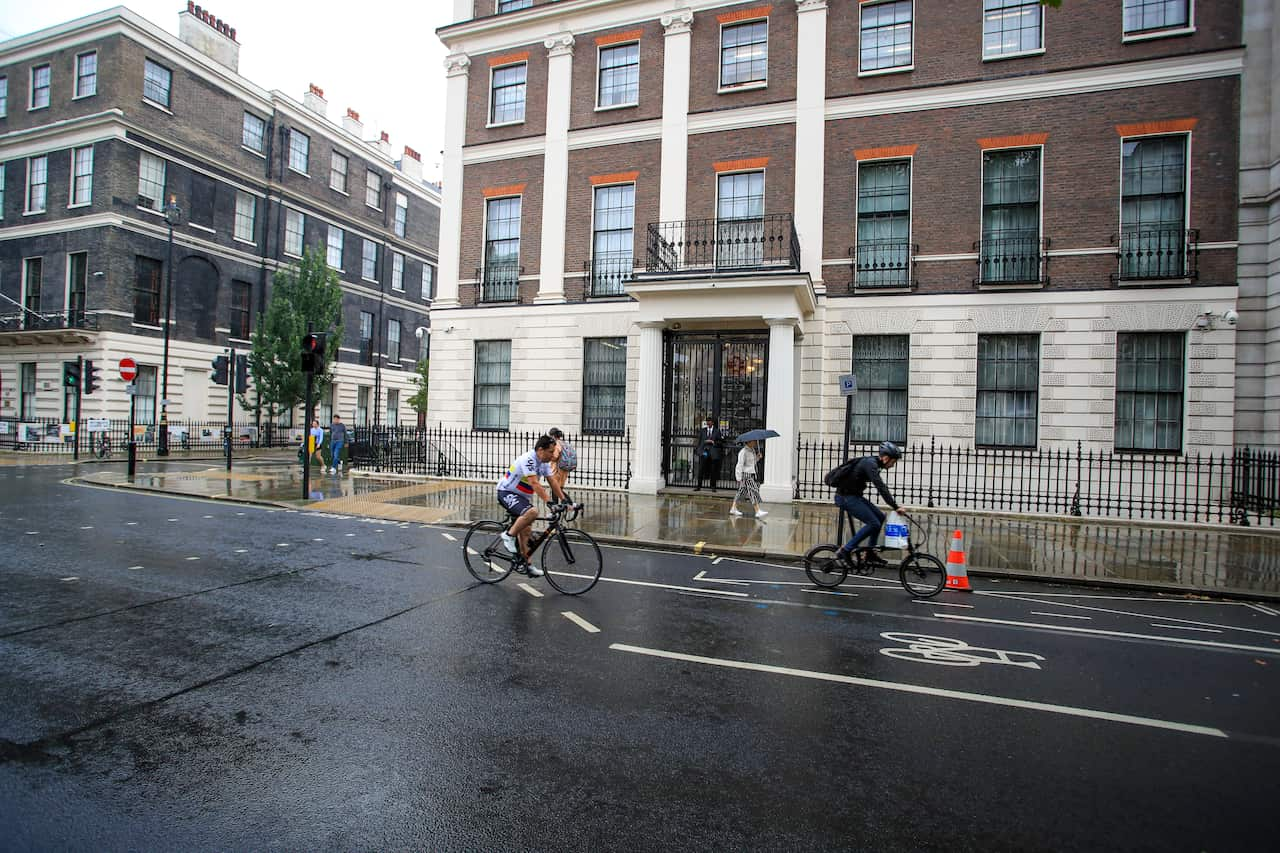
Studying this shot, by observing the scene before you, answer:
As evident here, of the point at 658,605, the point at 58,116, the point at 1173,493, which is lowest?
the point at 658,605

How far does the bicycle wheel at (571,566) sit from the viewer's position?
310 inches

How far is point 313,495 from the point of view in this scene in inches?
619

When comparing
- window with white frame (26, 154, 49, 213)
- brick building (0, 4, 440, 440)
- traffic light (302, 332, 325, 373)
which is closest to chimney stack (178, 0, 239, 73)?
brick building (0, 4, 440, 440)

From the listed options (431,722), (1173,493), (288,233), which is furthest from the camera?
(288,233)

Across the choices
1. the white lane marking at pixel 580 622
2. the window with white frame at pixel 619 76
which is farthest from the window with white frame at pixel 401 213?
the white lane marking at pixel 580 622

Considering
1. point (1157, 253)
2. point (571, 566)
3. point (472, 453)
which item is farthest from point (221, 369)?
point (1157, 253)

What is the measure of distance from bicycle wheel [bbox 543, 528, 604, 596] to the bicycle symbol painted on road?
329 centimetres

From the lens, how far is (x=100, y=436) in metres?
26.7

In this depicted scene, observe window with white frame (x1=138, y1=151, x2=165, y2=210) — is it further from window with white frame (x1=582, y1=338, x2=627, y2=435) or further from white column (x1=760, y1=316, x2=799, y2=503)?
white column (x1=760, y1=316, x2=799, y2=503)

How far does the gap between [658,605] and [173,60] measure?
115ft

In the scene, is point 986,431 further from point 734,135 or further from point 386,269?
point 386,269

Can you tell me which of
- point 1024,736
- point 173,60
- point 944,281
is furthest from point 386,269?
point 1024,736

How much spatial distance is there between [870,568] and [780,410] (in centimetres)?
734

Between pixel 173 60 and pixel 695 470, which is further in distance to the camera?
pixel 173 60
